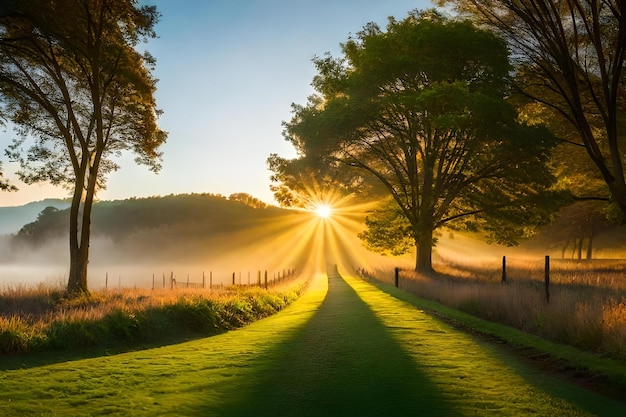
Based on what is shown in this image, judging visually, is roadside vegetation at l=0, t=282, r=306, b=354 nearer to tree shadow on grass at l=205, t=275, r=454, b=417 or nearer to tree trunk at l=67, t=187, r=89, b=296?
tree trunk at l=67, t=187, r=89, b=296

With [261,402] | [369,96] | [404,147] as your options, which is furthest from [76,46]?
[261,402]

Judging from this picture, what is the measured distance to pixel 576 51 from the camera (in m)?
20.2

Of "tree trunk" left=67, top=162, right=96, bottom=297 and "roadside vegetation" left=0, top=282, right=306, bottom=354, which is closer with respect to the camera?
"roadside vegetation" left=0, top=282, right=306, bottom=354

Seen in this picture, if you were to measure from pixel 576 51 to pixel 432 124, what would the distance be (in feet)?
29.1

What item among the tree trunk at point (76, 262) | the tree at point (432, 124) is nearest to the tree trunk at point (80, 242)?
the tree trunk at point (76, 262)

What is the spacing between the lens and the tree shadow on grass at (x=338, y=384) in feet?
22.5

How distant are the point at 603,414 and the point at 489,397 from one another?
1.43 meters

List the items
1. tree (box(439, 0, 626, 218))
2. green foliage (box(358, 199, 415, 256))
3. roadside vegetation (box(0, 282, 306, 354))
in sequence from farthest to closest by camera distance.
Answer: green foliage (box(358, 199, 415, 256)) → tree (box(439, 0, 626, 218)) → roadside vegetation (box(0, 282, 306, 354))

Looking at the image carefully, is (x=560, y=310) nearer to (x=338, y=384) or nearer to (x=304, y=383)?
(x=338, y=384)

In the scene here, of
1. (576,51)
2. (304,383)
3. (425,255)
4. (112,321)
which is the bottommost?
(112,321)

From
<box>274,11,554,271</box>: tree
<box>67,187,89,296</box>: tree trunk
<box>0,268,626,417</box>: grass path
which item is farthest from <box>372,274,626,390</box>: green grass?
<box>67,187,89,296</box>: tree trunk

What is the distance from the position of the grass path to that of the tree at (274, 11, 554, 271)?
16637 millimetres

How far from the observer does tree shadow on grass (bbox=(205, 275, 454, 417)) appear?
270 inches

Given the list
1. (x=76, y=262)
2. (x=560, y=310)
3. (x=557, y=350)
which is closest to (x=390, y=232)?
(x=76, y=262)
